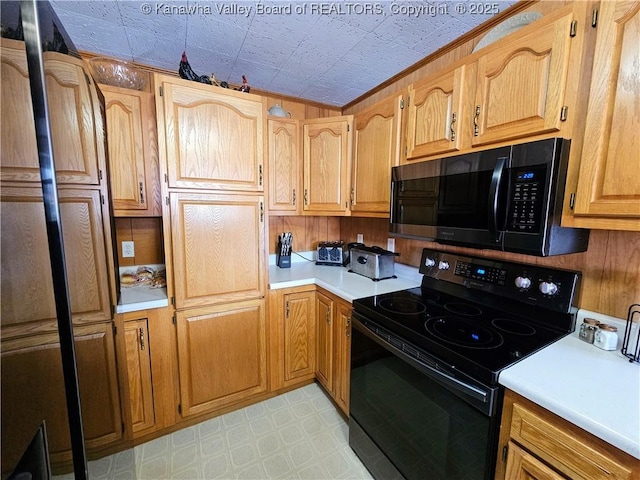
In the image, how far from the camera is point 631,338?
102 cm

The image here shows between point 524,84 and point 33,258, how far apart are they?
62.0 inches

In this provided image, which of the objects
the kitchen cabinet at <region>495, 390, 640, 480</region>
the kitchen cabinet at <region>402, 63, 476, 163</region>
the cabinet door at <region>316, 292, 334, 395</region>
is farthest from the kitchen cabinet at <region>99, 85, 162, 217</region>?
the kitchen cabinet at <region>495, 390, 640, 480</region>

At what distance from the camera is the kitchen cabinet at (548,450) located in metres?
0.67

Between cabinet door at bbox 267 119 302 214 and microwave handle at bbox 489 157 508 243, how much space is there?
1425 millimetres

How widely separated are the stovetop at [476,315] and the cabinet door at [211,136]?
3.56ft

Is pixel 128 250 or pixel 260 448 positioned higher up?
pixel 128 250

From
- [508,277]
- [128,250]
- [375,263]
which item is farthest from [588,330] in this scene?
[128,250]

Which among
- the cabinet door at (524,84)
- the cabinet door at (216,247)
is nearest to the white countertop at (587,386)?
the cabinet door at (524,84)

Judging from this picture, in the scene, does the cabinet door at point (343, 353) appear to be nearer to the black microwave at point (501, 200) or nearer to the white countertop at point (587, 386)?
the black microwave at point (501, 200)

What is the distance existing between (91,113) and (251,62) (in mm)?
1267

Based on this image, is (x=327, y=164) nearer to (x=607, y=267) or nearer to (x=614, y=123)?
(x=614, y=123)

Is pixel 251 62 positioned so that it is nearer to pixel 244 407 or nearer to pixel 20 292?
pixel 20 292

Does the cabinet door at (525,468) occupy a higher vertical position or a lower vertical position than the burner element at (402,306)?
lower

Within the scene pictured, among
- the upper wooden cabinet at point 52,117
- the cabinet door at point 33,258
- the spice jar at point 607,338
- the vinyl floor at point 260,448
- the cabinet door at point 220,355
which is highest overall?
the upper wooden cabinet at point 52,117
